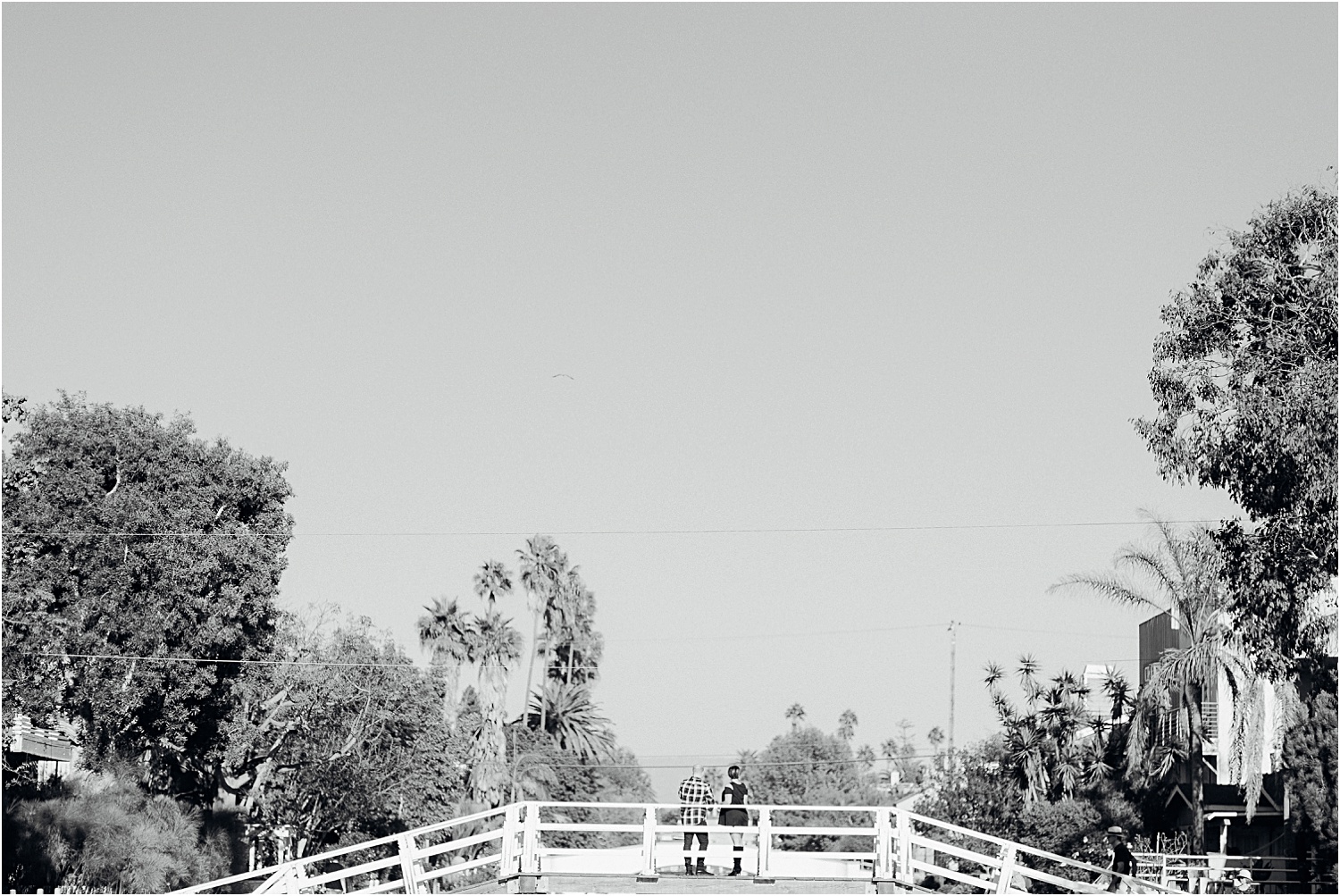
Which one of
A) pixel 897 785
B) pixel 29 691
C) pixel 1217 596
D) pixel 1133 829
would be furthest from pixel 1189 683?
pixel 897 785

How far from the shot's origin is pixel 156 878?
135 feet

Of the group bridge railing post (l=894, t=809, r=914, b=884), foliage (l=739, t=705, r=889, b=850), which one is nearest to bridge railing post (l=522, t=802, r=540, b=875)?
bridge railing post (l=894, t=809, r=914, b=884)

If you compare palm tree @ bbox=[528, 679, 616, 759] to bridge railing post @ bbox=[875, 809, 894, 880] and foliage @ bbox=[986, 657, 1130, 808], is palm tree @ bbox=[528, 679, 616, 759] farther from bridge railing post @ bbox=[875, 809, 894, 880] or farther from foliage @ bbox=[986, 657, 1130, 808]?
bridge railing post @ bbox=[875, 809, 894, 880]

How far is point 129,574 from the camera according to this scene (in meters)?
42.9

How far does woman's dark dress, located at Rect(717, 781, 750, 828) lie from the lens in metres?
21.5

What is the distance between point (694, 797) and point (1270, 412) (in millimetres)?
9700

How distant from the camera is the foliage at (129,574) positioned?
139 ft

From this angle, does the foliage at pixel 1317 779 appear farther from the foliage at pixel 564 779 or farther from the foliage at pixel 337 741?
the foliage at pixel 564 779

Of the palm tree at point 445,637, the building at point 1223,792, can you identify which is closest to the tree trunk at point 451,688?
the palm tree at point 445,637

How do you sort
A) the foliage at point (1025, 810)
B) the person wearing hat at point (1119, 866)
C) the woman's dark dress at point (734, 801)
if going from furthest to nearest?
the foliage at point (1025, 810) < the woman's dark dress at point (734, 801) < the person wearing hat at point (1119, 866)

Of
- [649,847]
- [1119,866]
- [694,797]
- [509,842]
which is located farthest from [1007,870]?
[509,842]

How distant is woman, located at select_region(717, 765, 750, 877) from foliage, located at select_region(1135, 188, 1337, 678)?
8.45 metres

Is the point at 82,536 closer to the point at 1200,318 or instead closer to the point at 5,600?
the point at 5,600

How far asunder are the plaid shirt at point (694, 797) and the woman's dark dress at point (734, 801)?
0.40 meters
